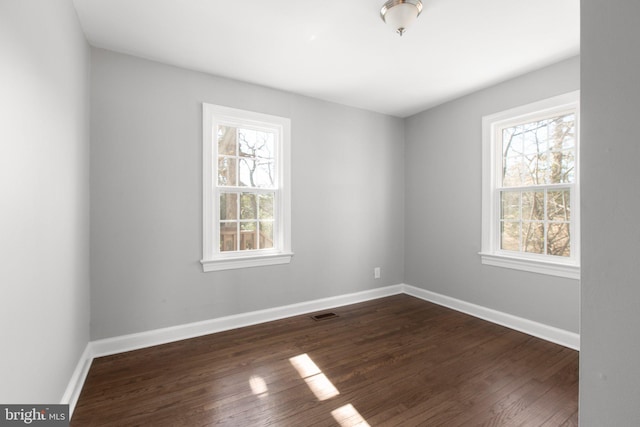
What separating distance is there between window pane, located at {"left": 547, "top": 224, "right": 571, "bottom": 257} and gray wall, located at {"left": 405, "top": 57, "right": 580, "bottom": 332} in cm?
27

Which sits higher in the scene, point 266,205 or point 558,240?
point 266,205

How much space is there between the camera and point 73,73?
2.02 metres

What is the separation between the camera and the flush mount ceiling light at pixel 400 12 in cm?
199

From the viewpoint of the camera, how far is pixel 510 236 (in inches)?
131

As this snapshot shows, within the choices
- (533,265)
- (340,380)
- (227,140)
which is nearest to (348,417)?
(340,380)

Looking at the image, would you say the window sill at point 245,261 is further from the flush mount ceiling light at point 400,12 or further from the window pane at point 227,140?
the flush mount ceiling light at point 400,12

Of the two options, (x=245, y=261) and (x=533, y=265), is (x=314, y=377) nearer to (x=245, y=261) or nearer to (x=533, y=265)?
(x=245, y=261)

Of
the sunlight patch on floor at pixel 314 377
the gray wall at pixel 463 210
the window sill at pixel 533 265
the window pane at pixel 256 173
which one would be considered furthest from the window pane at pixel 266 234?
the window sill at pixel 533 265

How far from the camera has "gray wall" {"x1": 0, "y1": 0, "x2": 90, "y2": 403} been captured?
1151 millimetres

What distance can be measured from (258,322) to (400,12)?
311 cm
